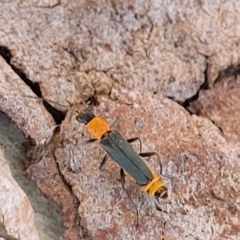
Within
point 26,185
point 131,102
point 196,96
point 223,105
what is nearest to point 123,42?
point 131,102

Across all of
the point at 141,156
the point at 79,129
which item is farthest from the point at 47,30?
the point at 141,156

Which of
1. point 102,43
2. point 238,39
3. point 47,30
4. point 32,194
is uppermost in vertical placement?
point 47,30

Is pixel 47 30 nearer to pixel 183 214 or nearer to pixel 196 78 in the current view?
pixel 196 78

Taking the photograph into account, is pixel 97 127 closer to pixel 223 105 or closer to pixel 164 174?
pixel 164 174

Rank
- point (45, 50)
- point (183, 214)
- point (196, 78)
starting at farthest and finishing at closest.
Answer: point (196, 78), point (45, 50), point (183, 214)

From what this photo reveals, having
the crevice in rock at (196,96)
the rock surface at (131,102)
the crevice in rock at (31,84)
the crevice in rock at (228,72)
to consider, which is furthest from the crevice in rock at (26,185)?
the crevice in rock at (228,72)

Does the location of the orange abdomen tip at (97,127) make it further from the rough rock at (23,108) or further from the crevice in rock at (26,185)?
the crevice in rock at (26,185)

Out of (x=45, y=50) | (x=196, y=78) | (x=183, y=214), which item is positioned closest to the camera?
(x=183, y=214)

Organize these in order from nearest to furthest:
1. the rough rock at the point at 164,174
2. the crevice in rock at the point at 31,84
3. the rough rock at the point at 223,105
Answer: the rough rock at the point at 164,174, the crevice in rock at the point at 31,84, the rough rock at the point at 223,105

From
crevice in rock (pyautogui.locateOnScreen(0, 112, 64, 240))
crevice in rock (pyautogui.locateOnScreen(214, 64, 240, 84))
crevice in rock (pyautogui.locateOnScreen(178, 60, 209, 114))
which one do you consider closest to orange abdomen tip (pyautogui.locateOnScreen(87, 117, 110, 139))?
crevice in rock (pyautogui.locateOnScreen(0, 112, 64, 240))
